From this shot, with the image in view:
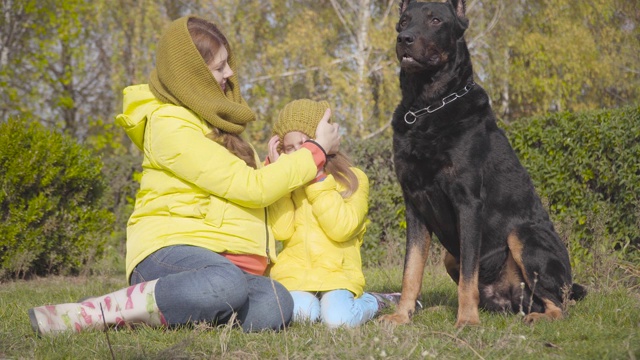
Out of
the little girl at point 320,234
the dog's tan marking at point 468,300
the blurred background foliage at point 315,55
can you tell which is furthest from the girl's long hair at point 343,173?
the blurred background foliage at point 315,55

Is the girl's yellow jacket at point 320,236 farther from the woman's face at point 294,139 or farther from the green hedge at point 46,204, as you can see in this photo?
the green hedge at point 46,204

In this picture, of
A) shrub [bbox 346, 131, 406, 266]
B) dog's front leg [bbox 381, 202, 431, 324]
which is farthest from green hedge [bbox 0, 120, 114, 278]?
dog's front leg [bbox 381, 202, 431, 324]

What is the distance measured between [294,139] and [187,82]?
2.62ft

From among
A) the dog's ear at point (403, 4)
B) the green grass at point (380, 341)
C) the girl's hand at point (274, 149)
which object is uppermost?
the dog's ear at point (403, 4)

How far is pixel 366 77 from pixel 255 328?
11791 mm

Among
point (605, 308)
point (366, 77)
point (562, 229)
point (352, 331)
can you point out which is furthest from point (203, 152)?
point (366, 77)

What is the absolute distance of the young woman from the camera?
3516mm

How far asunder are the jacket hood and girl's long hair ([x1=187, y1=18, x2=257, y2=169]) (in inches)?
15.4

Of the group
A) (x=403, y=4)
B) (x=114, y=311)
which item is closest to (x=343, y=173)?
(x=403, y=4)

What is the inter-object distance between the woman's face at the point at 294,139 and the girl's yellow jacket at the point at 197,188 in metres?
0.32

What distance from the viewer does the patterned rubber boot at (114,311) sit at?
3463 millimetres

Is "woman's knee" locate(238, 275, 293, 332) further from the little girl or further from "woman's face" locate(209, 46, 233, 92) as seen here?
"woman's face" locate(209, 46, 233, 92)

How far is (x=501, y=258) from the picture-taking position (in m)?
3.93

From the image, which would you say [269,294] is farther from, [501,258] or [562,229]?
[562,229]
